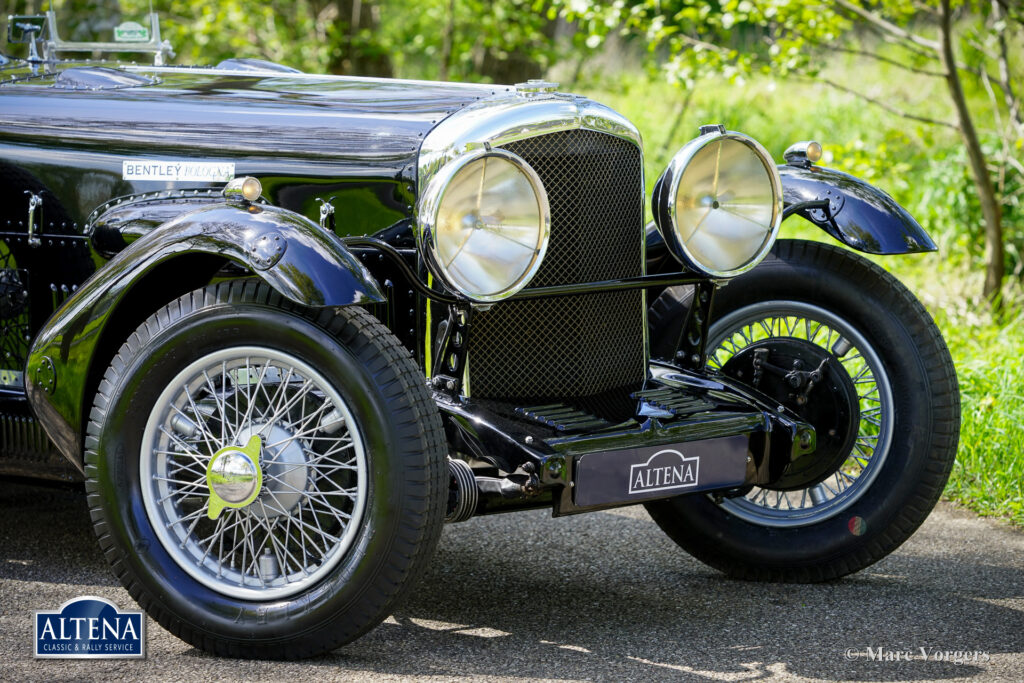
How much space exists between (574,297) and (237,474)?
3.20 ft

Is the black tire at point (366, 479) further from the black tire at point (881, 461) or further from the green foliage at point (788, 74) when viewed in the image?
the green foliage at point (788, 74)

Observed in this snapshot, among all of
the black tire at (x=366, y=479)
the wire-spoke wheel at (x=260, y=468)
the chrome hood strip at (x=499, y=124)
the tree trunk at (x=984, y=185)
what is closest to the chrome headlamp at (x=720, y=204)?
the chrome hood strip at (x=499, y=124)

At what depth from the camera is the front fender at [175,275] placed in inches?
95.9

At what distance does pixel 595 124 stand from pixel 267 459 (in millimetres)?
1178

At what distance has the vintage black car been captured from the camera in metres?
2.53

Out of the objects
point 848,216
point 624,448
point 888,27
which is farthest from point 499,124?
point 888,27

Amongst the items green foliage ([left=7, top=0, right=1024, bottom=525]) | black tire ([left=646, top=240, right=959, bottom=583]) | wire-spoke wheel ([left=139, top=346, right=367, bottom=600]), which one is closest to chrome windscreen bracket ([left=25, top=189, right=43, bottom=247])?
wire-spoke wheel ([left=139, top=346, right=367, bottom=600])

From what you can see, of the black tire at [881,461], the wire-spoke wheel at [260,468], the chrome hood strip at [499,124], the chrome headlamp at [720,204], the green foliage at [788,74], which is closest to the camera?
the wire-spoke wheel at [260,468]

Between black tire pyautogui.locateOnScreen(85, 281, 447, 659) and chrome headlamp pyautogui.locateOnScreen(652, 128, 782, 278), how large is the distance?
2.88 ft

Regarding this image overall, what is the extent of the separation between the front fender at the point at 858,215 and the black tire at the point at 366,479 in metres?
1.35

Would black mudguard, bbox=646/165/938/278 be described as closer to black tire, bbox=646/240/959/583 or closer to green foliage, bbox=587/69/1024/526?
black tire, bbox=646/240/959/583

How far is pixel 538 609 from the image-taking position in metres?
3.01

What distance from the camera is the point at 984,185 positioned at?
5.82m

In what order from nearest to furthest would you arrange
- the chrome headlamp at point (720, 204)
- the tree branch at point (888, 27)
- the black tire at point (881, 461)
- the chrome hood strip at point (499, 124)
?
the chrome hood strip at point (499, 124), the chrome headlamp at point (720, 204), the black tire at point (881, 461), the tree branch at point (888, 27)
